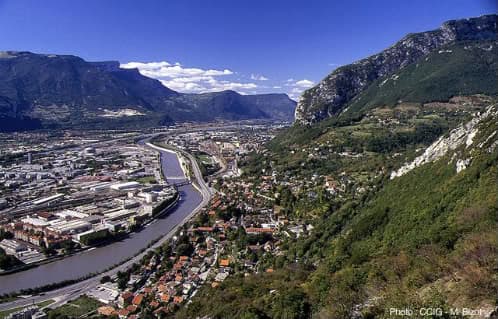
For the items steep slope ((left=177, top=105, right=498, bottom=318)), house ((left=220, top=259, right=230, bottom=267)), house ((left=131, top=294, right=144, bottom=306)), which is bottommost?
house ((left=131, top=294, right=144, bottom=306))

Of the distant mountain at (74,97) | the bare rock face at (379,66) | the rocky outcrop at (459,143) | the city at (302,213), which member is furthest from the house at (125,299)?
the distant mountain at (74,97)

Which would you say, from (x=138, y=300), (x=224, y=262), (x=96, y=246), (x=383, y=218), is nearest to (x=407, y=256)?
(x=383, y=218)

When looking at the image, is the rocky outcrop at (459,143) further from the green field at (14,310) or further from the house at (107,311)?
the green field at (14,310)

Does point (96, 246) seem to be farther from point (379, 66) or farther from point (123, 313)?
point (379, 66)

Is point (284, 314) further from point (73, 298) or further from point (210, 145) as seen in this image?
point (210, 145)

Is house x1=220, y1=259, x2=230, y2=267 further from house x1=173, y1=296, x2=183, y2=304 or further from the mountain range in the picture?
house x1=173, y1=296, x2=183, y2=304

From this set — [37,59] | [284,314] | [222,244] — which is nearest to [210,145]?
[222,244]

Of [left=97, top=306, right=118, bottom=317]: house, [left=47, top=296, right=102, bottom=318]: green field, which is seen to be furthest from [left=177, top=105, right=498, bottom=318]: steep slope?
[left=47, top=296, right=102, bottom=318]: green field
